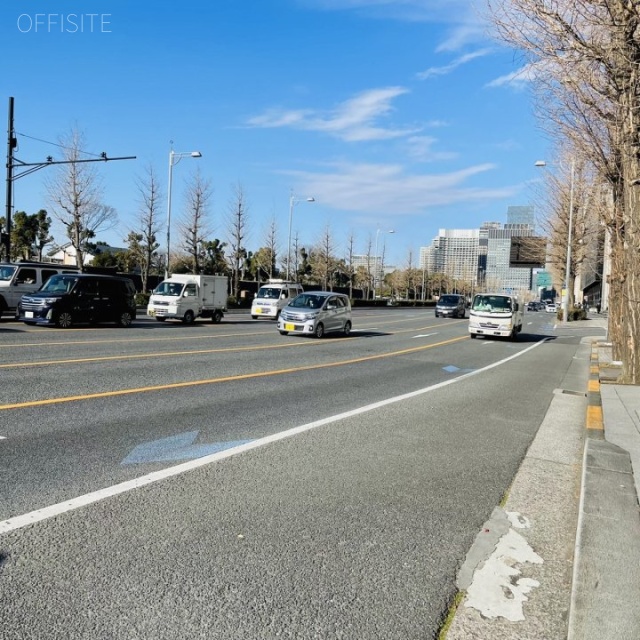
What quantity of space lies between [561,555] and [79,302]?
1800cm

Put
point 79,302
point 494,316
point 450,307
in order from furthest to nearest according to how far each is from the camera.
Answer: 1. point 450,307
2. point 494,316
3. point 79,302

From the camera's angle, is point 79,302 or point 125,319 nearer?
point 79,302

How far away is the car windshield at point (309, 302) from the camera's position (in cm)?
2119

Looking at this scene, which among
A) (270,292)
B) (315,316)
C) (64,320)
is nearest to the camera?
(64,320)

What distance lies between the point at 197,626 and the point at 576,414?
7721 mm

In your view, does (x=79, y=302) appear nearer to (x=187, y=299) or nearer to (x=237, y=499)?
(x=187, y=299)

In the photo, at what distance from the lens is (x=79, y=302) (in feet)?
62.2

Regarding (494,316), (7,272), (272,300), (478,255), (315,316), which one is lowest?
(315,316)

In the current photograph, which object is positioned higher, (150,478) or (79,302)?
(79,302)

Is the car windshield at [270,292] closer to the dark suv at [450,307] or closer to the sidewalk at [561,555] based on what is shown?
the dark suv at [450,307]

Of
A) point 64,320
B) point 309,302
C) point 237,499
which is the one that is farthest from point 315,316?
point 237,499

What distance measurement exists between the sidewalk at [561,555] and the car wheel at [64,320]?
627 inches

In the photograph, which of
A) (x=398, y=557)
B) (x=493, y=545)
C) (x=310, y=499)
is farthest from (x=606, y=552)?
(x=310, y=499)

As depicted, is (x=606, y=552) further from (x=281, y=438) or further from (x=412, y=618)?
(x=281, y=438)
